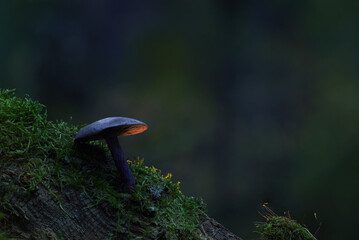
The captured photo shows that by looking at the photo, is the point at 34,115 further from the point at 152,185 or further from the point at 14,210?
the point at 152,185

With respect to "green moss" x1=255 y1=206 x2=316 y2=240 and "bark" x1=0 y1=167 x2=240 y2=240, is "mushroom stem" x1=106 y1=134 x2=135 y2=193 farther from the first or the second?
"green moss" x1=255 y1=206 x2=316 y2=240

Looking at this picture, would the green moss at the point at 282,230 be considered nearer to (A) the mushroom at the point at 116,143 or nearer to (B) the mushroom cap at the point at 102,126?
(A) the mushroom at the point at 116,143

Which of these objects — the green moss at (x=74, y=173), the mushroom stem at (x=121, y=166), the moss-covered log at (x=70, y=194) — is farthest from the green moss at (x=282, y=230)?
the mushroom stem at (x=121, y=166)

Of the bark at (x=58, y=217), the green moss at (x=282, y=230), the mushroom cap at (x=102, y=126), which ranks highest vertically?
the mushroom cap at (x=102, y=126)

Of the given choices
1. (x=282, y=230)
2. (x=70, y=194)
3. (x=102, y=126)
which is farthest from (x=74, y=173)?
(x=282, y=230)

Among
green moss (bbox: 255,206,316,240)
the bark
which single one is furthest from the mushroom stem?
green moss (bbox: 255,206,316,240)

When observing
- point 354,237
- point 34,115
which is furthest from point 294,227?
point 354,237
